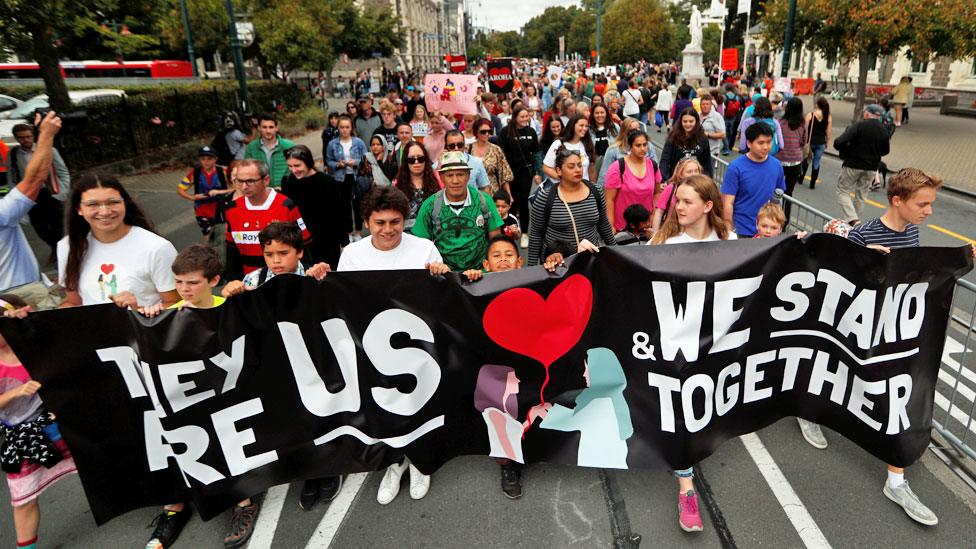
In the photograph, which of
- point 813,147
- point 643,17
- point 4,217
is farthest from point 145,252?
point 643,17

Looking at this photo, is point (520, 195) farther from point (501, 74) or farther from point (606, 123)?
point (501, 74)

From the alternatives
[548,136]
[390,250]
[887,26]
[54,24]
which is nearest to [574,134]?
[548,136]

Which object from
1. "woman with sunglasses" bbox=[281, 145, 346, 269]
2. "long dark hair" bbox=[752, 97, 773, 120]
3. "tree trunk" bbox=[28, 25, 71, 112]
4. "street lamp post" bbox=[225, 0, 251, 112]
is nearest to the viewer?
"woman with sunglasses" bbox=[281, 145, 346, 269]

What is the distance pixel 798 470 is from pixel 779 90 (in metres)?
13.9

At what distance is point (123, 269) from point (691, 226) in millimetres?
3225

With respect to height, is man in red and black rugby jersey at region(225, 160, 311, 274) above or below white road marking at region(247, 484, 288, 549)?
above

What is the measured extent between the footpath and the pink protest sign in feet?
31.4

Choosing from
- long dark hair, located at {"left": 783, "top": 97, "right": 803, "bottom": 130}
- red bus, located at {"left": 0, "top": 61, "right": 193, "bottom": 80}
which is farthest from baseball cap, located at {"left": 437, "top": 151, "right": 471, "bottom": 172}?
red bus, located at {"left": 0, "top": 61, "right": 193, "bottom": 80}

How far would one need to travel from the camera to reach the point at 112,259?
3.34 meters

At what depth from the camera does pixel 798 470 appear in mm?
3680

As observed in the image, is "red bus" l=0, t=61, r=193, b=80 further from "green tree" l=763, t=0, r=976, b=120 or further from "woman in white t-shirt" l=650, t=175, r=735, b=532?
"woman in white t-shirt" l=650, t=175, r=735, b=532

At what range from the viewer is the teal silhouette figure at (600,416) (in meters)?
3.30

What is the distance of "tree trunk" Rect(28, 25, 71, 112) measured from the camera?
10000 mm

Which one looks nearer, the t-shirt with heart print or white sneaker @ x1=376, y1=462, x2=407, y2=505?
the t-shirt with heart print
